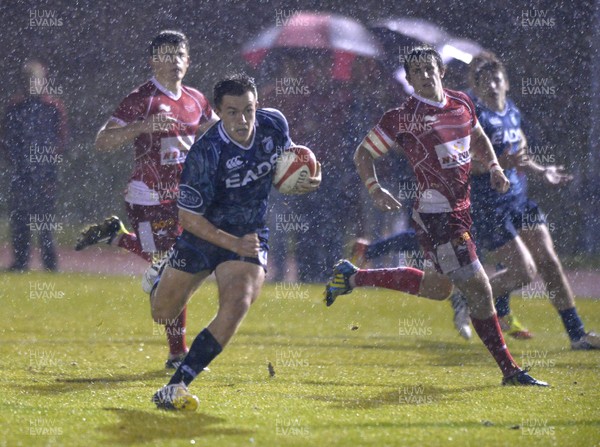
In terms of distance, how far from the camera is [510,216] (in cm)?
936

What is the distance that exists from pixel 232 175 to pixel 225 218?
260 millimetres

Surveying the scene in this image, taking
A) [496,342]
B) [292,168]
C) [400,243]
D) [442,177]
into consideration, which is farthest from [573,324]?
[292,168]

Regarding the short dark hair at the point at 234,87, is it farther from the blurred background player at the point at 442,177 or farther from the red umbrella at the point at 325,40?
the red umbrella at the point at 325,40

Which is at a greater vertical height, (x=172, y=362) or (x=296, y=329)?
(x=172, y=362)

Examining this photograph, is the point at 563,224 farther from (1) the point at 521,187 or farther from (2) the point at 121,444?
(2) the point at 121,444

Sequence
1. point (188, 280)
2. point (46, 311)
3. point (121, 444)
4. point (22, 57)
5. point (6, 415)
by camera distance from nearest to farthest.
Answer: point (121, 444) → point (6, 415) → point (188, 280) → point (46, 311) → point (22, 57)

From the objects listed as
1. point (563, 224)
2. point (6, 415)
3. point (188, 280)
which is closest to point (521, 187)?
point (188, 280)

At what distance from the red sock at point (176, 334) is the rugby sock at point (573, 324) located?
313cm

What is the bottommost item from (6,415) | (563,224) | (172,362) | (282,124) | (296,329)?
(563,224)

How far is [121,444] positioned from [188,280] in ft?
5.22

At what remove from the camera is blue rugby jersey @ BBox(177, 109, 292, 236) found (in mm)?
6629

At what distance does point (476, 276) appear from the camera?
7414 mm

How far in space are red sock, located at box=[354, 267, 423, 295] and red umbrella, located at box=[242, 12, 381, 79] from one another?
6.04m

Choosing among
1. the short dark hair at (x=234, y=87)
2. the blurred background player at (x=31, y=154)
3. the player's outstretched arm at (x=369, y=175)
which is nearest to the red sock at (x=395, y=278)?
the player's outstretched arm at (x=369, y=175)
